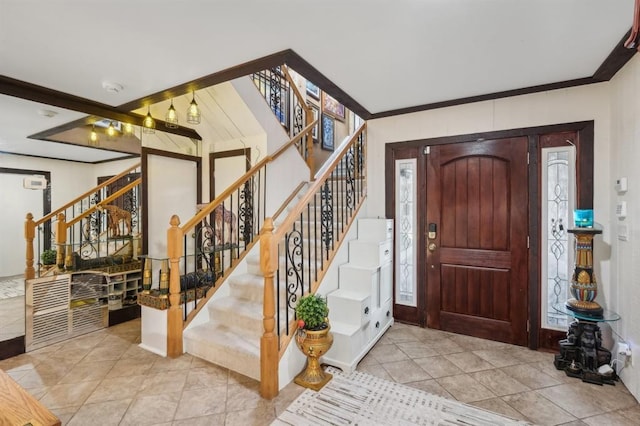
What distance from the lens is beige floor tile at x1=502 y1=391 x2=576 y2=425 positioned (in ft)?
6.38

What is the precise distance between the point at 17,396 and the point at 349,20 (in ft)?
8.10

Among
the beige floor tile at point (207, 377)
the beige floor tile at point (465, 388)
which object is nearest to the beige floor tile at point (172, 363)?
the beige floor tile at point (207, 377)

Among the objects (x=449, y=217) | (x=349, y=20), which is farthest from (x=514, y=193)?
(x=349, y=20)

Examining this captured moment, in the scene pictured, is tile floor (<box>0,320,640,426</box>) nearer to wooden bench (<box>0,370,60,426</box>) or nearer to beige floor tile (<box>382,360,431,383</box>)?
beige floor tile (<box>382,360,431,383</box>)

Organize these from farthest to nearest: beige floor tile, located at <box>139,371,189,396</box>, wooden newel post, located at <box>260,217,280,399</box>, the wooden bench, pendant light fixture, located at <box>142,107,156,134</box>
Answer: pendant light fixture, located at <box>142,107,156,134</box>, beige floor tile, located at <box>139,371,189,396</box>, wooden newel post, located at <box>260,217,280,399</box>, the wooden bench

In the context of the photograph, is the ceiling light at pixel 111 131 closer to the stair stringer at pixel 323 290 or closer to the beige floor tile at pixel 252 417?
the stair stringer at pixel 323 290

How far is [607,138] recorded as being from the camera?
8.61 feet

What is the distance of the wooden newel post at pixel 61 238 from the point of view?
3.19 m

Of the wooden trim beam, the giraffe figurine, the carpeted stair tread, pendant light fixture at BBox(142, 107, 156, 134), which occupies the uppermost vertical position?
the wooden trim beam

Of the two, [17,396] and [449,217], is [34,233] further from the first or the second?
[449,217]

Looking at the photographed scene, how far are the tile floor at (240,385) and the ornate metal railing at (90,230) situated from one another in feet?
2.80

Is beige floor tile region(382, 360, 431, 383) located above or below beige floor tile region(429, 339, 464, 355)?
below

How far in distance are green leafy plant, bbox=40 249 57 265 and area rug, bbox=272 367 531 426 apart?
286cm

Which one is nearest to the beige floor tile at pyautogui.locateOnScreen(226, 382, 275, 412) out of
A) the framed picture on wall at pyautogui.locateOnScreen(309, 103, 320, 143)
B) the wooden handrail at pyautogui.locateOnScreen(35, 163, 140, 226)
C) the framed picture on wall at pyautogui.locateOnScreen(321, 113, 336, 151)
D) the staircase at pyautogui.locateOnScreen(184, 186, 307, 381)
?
the staircase at pyautogui.locateOnScreen(184, 186, 307, 381)
